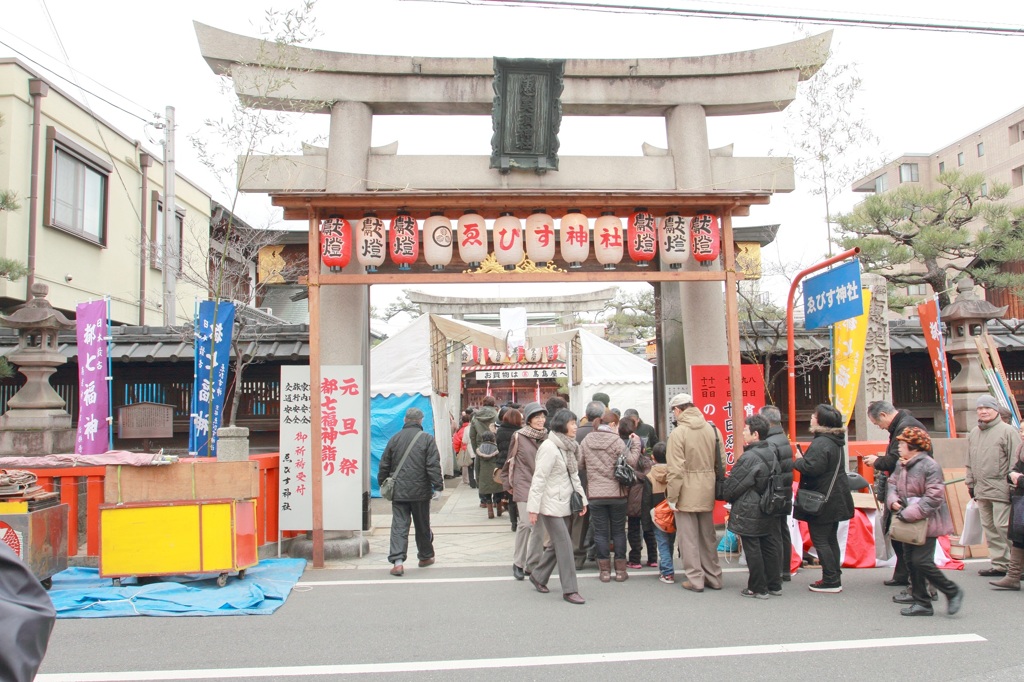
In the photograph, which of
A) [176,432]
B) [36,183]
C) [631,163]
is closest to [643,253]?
[631,163]

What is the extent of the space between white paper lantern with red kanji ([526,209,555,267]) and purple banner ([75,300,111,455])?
612 cm

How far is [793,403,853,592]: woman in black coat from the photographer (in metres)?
7.31

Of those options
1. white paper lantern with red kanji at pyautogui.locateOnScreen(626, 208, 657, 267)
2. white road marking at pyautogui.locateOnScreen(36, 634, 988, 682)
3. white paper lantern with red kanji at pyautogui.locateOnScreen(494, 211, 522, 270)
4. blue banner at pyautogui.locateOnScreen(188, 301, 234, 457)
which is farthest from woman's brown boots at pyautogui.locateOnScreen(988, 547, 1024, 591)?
blue banner at pyautogui.locateOnScreen(188, 301, 234, 457)

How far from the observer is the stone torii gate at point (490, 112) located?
33.7 feet

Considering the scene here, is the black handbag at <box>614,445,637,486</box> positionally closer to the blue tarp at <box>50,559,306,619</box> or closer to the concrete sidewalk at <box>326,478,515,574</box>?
the concrete sidewalk at <box>326,478,515,574</box>

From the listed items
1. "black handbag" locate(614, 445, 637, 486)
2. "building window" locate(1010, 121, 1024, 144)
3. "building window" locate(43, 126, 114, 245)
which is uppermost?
"building window" locate(1010, 121, 1024, 144)

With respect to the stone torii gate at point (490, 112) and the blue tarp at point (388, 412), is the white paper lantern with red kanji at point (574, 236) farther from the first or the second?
the blue tarp at point (388, 412)

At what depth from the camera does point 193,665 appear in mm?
5488

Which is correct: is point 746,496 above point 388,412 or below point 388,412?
below

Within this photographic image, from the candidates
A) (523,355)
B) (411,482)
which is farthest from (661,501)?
(523,355)

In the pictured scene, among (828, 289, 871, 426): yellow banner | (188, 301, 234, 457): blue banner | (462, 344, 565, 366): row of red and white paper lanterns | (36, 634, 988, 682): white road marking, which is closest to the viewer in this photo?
(36, 634, 988, 682): white road marking

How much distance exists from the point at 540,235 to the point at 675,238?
1.81 meters

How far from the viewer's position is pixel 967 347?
40.0ft

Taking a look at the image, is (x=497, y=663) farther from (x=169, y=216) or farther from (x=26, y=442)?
(x=169, y=216)
